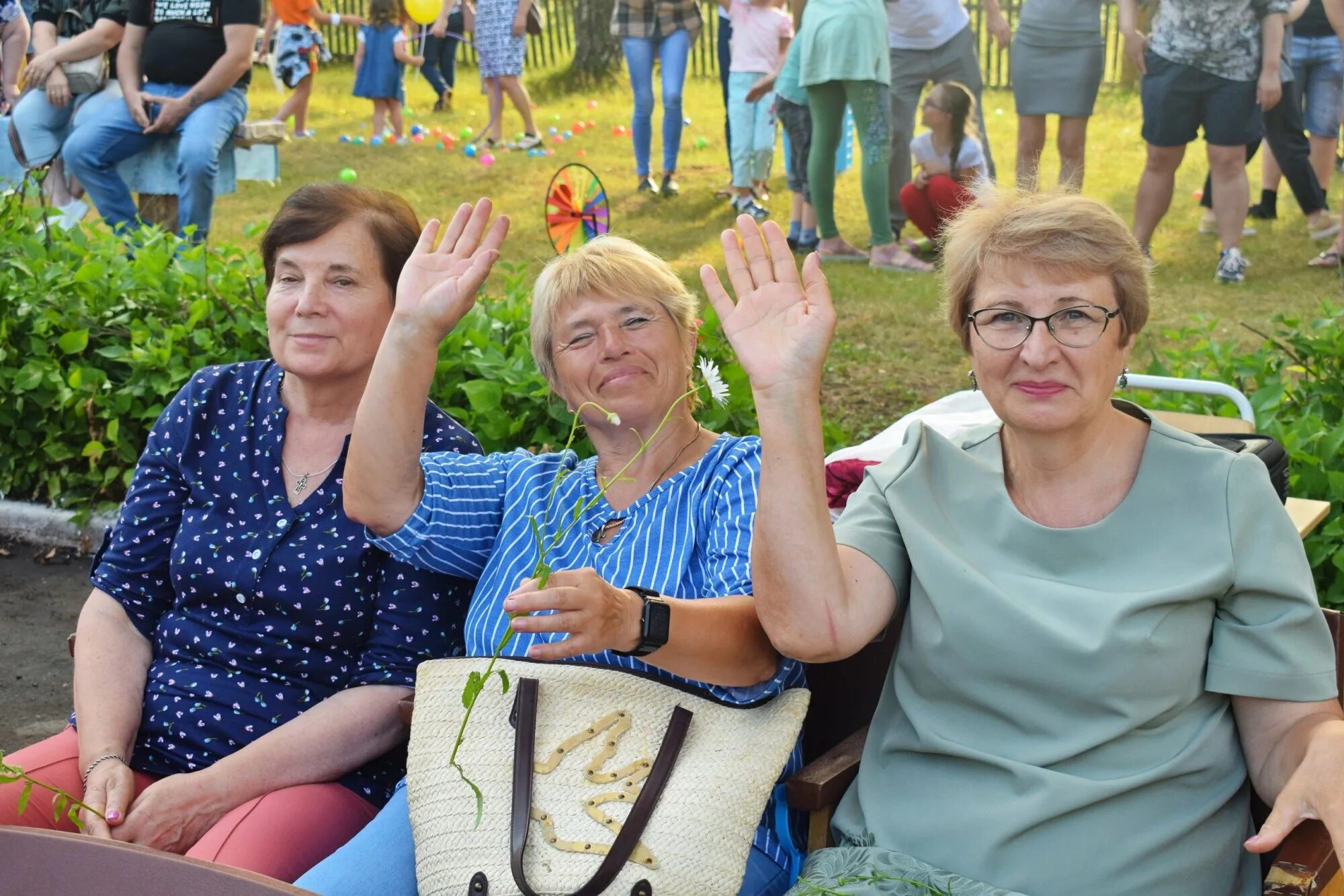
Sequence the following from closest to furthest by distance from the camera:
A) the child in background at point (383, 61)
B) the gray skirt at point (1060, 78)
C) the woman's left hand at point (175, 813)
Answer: the woman's left hand at point (175, 813), the gray skirt at point (1060, 78), the child in background at point (383, 61)

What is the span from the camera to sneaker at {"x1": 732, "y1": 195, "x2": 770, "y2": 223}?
1040 centimetres

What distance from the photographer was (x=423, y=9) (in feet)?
51.5

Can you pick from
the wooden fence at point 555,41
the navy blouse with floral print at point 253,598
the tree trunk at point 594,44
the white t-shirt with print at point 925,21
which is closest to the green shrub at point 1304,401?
the navy blouse with floral print at point 253,598

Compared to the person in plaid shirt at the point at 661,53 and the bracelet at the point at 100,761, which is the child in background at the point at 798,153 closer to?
the person in plaid shirt at the point at 661,53

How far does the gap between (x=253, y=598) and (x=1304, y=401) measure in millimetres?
2877

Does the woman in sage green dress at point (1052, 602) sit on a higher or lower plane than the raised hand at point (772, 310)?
lower


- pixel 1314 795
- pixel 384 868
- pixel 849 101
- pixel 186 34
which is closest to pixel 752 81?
pixel 849 101

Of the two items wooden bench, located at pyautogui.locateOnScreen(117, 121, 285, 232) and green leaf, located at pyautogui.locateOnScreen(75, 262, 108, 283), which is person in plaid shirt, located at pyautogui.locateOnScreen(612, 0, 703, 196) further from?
green leaf, located at pyautogui.locateOnScreen(75, 262, 108, 283)

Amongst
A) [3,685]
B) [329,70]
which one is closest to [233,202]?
[3,685]

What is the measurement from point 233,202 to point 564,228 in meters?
4.50

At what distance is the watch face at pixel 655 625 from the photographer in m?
2.16

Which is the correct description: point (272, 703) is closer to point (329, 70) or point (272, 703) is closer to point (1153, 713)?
point (1153, 713)

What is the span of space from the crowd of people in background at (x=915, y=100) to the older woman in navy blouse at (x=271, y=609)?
3.10 metres

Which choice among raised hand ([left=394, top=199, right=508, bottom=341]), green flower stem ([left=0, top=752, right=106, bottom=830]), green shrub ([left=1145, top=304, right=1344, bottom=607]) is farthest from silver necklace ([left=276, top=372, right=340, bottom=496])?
green shrub ([left=1145, top=304, right=1344, bottom=607])
